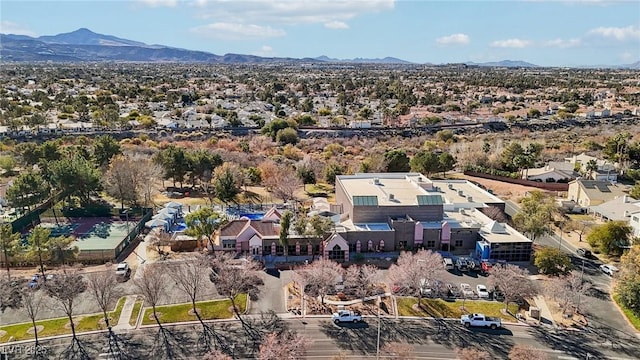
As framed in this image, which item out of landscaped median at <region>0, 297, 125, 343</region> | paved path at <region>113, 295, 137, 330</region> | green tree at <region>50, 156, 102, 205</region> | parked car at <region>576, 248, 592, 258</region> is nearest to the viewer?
landscaped median at <region>0, 297, 125, 343</region>

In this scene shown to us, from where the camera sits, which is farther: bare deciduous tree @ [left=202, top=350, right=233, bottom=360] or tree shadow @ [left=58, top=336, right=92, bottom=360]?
tree shadow @ [left=58, top=336, right=92, bottom=360]

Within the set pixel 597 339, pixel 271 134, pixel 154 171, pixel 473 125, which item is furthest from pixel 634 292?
pixel 473 125

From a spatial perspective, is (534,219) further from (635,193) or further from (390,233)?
(635,193)

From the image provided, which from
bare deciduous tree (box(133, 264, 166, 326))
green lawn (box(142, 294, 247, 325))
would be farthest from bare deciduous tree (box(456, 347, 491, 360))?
bare deciduous tree (box(133, 264, 166, 326))

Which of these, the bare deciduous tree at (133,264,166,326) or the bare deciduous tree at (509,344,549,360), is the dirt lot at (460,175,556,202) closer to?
the bare deciduous tree at (509,344,549,360)

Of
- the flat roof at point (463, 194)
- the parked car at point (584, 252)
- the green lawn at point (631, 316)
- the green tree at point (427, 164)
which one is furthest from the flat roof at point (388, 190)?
the green lawn at point (631, 316)

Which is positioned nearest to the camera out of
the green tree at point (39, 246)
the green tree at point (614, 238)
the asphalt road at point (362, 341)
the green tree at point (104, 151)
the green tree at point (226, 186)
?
the asphalt road at point (362, 341)

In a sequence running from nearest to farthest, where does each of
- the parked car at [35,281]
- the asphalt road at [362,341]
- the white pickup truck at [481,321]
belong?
the asphalt road at [362,341], the white pickup truck at [481,321], the parked car at [35,281]

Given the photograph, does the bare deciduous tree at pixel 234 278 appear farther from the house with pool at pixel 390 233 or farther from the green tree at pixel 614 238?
the green tree at pixel 614 238
